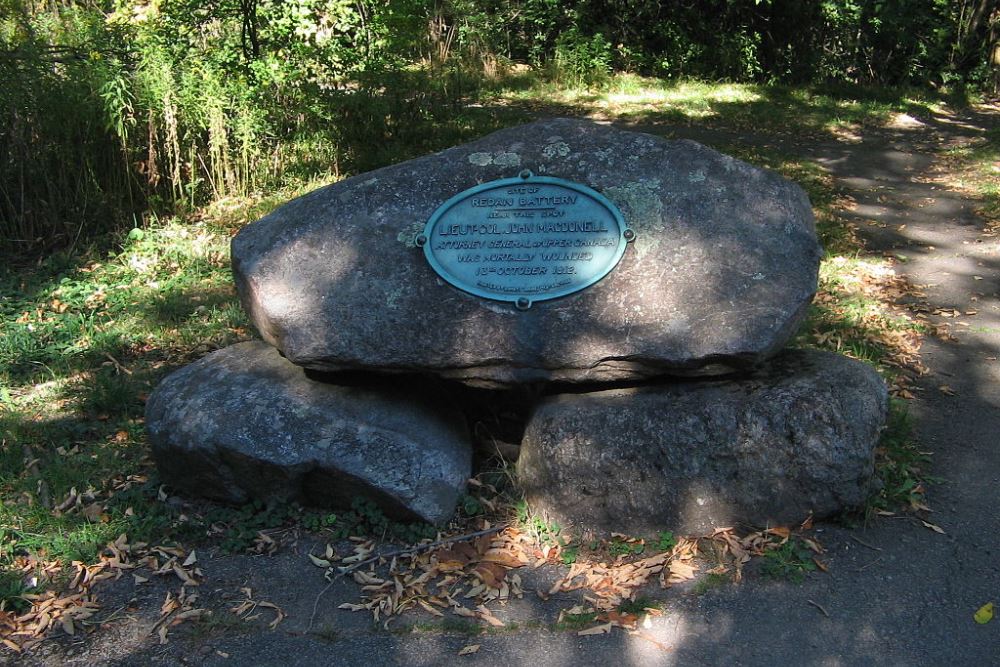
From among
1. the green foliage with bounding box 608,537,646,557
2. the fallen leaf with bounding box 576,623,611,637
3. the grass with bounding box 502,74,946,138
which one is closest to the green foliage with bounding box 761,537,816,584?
the green foliage with bounding box 608,537,646,557

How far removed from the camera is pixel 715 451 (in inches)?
127

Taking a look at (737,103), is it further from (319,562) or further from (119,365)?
(319,562)

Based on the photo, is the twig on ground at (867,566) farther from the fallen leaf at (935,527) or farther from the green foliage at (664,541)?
the green foliage at (664,541)

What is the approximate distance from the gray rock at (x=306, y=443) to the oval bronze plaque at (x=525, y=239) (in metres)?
0.59

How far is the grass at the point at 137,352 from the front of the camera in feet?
11.6

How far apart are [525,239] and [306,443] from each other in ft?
3.85

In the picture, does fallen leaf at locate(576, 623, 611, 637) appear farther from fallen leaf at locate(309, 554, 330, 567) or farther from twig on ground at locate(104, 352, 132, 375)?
twig on ground at locate(104, 352, 132, 375)

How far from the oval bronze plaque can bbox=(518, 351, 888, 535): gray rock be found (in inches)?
19.6

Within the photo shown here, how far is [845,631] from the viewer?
115 inches

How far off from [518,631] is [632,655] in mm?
388

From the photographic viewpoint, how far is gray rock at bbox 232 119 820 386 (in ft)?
10.9

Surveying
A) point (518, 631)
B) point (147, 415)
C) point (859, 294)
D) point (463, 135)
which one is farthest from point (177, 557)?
point (463, 135)

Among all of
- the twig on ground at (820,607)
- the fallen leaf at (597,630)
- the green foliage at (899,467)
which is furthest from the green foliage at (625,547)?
the green foliage at (899,467)

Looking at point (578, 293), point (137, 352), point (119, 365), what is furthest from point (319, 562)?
point (137, 352)
